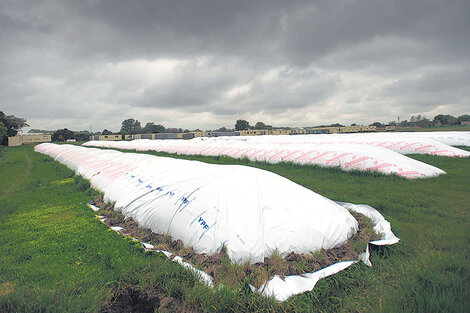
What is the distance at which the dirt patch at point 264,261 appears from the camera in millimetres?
2945

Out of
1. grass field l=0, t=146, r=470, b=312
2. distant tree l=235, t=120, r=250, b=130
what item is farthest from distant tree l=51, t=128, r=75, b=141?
grass field l=0, t=146, r=470, b=312

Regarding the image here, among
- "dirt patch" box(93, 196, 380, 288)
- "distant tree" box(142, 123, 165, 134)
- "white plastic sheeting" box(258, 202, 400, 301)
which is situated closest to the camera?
"white plastic sheeting" box(258, 202, 400, 301)

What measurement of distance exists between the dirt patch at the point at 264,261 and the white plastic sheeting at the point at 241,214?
0.37 feet

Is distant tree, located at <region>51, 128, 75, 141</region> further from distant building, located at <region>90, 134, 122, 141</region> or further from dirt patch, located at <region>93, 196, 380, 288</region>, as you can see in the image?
dirt patch, located at <region>93, 196, 380, 288</region>

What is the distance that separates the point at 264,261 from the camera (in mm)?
3258

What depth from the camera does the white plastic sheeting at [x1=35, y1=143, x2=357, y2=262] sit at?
346cm

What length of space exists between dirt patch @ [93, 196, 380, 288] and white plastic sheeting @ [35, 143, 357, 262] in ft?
0.37

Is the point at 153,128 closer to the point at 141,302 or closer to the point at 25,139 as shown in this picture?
the point at 25,139

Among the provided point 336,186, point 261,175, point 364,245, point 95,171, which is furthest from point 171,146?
point 364,245

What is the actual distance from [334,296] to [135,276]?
245 centimetres

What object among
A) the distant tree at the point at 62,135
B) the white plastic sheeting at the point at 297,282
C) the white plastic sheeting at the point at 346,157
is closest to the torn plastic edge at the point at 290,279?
the white plastic sheeting at the point at 297,282

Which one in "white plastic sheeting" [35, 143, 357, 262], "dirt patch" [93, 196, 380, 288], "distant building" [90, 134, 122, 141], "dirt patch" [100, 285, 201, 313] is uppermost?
"distant building" [90, 134, 122, 141]

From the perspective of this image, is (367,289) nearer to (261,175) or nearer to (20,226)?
(261,175)

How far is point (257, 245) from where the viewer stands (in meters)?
3.34
